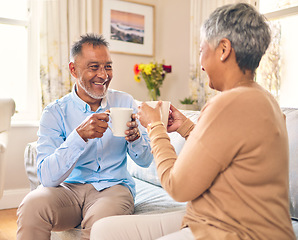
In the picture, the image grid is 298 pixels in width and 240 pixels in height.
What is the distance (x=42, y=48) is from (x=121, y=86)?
971 millimetres

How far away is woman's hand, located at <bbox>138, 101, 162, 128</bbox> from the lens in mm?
1123

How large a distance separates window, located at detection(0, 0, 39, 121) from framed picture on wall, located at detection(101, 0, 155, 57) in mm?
776

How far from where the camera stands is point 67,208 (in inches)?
59.5

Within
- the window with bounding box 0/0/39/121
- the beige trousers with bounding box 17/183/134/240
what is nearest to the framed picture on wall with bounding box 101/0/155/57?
the window with bounding box 0/0/39/121

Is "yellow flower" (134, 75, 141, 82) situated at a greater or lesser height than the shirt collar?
greater

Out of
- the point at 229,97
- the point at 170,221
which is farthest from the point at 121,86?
the point at 229,97

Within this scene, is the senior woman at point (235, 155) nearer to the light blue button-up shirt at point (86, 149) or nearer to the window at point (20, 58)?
the light blue button-up shirt at point (86, 149)

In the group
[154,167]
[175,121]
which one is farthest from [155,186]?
[175,121]

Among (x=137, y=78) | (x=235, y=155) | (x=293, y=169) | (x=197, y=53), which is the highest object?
(x=197, y=53)

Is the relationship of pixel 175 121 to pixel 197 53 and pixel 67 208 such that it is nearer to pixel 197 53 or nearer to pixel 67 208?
pixel 67 208

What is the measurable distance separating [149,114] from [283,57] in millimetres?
2301

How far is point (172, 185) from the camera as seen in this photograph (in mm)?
917

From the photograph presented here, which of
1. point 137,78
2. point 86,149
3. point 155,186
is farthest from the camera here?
point 137,78

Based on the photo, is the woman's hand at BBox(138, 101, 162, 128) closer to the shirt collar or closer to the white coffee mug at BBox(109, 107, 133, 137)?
the white coffee mug at BBox(109, 107, 133, 137)
